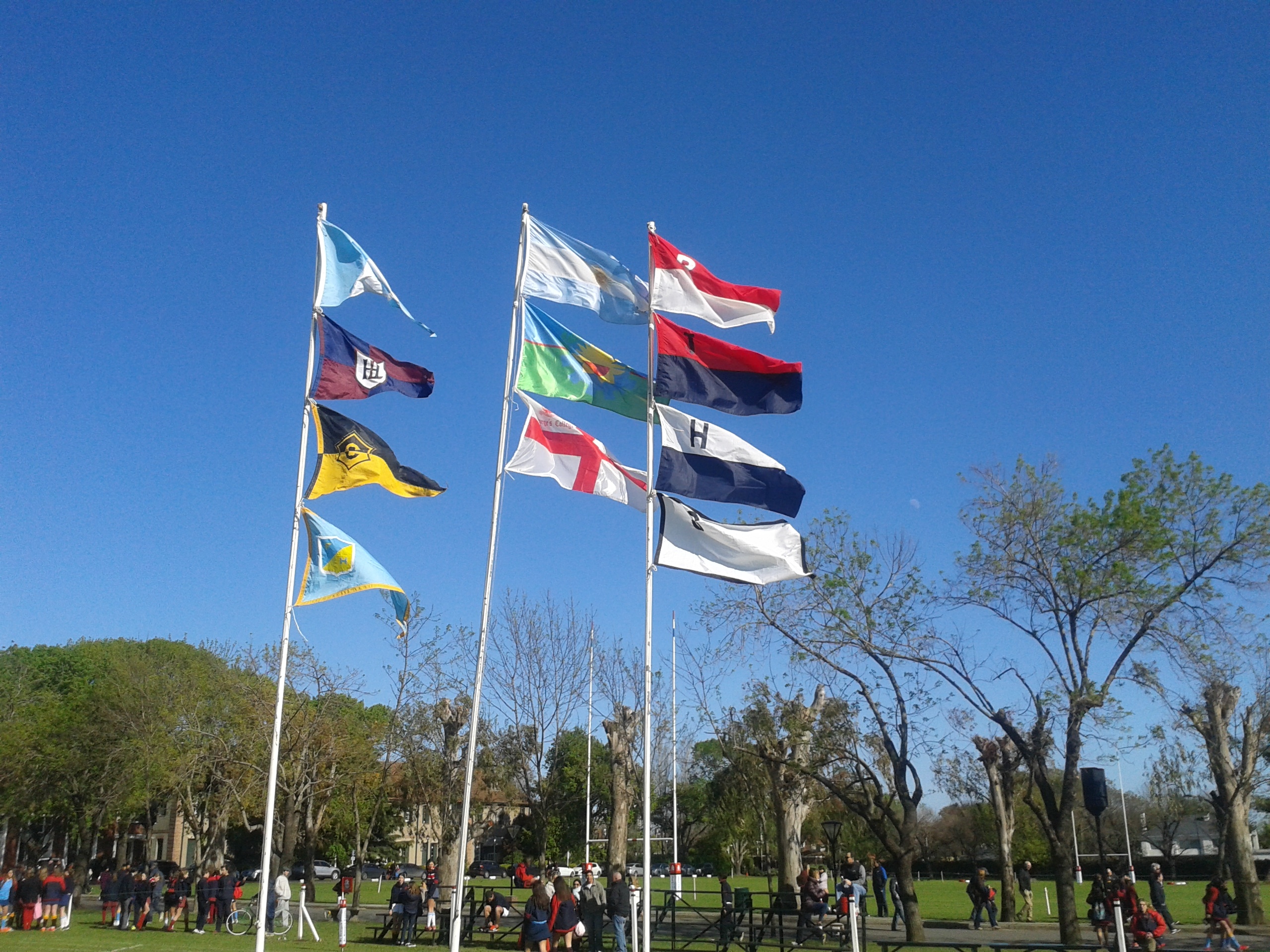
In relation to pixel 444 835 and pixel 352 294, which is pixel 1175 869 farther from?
pixel 352 294

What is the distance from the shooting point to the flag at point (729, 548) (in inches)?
557

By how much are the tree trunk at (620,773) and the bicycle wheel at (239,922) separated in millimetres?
12602

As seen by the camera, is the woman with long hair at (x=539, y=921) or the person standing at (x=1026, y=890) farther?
the person standing at (x=1026, y=890)

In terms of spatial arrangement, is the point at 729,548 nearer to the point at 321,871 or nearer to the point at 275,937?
the point at 275,937

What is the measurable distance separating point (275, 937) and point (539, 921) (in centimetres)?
1046

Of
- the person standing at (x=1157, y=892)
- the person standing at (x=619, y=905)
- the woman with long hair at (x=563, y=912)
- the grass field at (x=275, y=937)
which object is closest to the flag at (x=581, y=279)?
the woman with long hair at (x=563, y=912)

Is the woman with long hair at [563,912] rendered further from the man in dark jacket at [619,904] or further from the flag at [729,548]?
the flag at [729,548]

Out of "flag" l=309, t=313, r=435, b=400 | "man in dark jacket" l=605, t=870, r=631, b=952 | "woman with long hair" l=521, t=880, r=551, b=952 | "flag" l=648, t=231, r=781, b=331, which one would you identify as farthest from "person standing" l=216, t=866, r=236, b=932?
"flag" l=648, t=231, r=781, b=331

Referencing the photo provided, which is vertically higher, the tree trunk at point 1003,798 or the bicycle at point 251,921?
the tree trunk at point 1003,798

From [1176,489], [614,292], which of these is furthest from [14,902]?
[1176,489]

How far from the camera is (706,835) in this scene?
77125 mm

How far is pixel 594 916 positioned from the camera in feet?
74.1

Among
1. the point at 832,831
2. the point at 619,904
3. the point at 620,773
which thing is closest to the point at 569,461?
the point at 619,904

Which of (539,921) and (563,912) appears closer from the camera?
(563,912)
